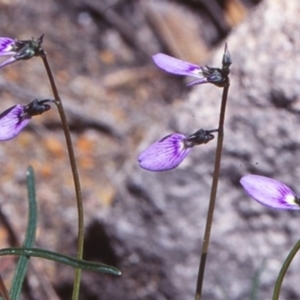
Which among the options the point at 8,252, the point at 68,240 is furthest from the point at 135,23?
the point at 8,252

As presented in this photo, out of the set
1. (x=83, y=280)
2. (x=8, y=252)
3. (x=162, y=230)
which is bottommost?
(x=83, y=280)

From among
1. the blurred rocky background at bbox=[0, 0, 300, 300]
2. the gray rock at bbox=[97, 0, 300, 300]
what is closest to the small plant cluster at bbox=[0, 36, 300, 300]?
the blurred rocky background at bbox=[0, 0, 300, 300]

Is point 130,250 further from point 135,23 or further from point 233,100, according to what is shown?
point 135,23

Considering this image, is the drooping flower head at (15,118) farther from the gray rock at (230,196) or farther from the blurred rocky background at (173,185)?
the gray rock at (230,196)

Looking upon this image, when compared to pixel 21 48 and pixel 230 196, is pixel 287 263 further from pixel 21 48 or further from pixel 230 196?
pixel 230 196

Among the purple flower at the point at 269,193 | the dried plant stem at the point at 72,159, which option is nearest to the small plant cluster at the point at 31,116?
the dried plant stem at the point at 72,159

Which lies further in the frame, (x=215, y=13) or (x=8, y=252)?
(x=215, y=13)

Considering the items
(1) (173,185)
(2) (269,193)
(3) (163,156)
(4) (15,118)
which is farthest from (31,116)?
(1) (173,185)
